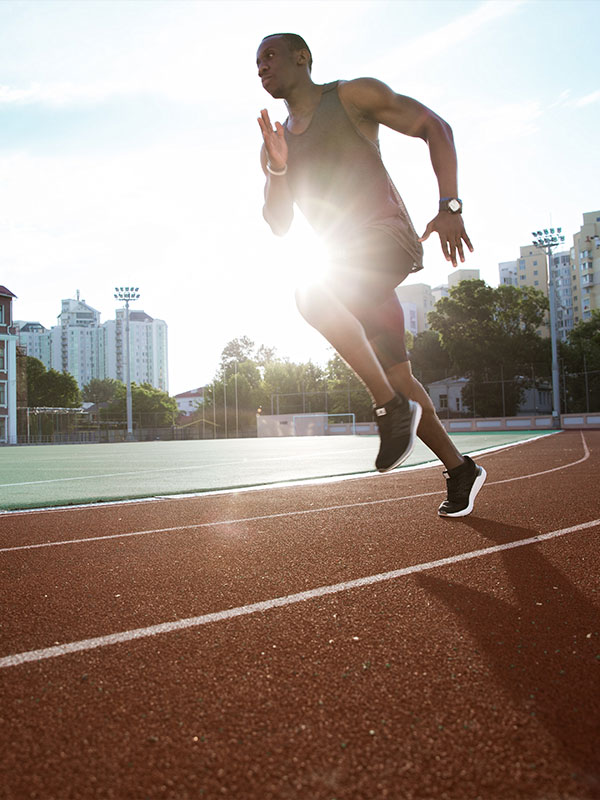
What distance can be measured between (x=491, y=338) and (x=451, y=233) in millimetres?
46466

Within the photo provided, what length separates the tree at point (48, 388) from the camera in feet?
250

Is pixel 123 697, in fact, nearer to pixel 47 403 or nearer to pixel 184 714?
pixel 184 714

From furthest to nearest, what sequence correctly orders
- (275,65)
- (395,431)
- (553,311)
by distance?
1. (553,311)
2. (275,65)
3. (395,431)

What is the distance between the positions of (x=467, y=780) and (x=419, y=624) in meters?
0.85

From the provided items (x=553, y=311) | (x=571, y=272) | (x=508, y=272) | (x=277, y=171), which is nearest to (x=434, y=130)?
(x=277, y=171)

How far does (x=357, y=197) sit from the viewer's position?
9.81ft

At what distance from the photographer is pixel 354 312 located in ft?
9.95

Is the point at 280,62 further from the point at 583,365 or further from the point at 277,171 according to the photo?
Result: the point at 583,365

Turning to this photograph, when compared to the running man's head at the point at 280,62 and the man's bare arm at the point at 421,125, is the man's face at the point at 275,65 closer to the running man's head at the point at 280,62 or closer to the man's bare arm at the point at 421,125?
the running man's head at the point at 280,62

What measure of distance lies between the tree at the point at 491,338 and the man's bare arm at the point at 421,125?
41.7 m

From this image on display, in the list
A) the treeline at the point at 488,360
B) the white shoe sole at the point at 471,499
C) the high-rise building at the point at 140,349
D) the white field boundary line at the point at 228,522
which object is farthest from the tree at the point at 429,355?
the high-rise building at the point at 140,349

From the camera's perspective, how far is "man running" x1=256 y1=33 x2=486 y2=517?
288 cm

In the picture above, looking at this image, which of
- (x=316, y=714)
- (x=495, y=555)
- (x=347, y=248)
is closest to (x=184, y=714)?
(x=316, y=714)

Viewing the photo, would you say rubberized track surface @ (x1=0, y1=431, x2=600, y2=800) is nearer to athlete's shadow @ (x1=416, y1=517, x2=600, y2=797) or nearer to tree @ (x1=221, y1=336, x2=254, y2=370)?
athlete's shadow @ (x1=416, y1=517, x2=600, y2=797)
